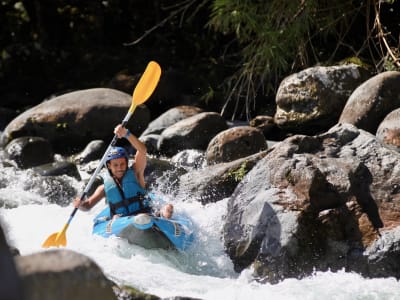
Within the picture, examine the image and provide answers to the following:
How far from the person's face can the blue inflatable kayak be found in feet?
1.63

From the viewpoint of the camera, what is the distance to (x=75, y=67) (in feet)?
38.4

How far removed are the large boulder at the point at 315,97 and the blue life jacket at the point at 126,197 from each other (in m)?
2.64

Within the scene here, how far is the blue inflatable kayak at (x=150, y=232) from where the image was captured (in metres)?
5.22

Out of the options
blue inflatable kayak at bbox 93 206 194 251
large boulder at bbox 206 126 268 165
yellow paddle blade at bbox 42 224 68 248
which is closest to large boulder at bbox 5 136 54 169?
large boulder at bbox 206 126 268 165

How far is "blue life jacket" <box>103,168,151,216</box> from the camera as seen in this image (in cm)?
572

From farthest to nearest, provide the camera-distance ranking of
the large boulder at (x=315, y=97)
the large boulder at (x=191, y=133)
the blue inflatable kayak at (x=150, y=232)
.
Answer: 1. the large boulder at (x=191, y=133)
2. the large boulder at (x=315, y=97)
3. the blue inflatable kayak at (x=150, y=232)

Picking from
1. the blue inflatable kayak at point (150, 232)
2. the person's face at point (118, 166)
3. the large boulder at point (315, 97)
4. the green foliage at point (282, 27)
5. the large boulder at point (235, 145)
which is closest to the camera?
the blue inflatable kayak at point (150, 232)

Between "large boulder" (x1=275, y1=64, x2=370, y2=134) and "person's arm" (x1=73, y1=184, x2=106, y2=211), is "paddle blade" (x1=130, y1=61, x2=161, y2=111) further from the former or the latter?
"large boulder" (x1=275, y1=64, x2=370, y2=134)

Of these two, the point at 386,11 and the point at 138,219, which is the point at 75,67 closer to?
the point at 386,11

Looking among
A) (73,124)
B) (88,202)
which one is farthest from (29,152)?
(88,202)

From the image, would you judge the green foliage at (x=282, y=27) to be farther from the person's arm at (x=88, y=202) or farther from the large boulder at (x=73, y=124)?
the person's arm at (x=88, y=202)

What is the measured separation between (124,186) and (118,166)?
179 mm

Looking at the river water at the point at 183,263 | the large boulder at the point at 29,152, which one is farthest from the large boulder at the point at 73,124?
the river water at the point at 183,263

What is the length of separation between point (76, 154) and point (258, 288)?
4.53m
